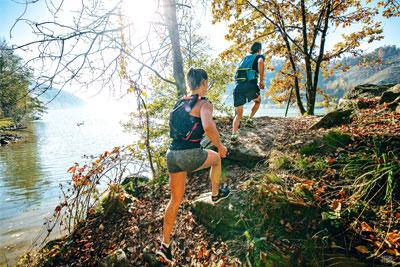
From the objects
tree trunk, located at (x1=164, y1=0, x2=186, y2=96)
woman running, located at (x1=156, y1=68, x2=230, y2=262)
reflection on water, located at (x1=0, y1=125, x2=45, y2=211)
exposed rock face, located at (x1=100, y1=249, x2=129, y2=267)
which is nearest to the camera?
woman running, located at (x1=156, y1=68, x2=230, y2=262)

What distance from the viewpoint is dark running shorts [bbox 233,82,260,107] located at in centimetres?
666

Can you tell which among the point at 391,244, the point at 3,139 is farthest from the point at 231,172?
the point at 3,139

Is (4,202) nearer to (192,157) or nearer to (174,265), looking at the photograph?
(174,265)

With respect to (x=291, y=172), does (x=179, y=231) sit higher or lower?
lower

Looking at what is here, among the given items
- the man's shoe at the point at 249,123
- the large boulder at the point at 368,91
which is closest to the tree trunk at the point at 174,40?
the man's shoe at the point at 249,123

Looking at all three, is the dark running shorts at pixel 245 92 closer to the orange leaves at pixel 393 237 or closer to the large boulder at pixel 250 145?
the large boulder at pixel 250 145

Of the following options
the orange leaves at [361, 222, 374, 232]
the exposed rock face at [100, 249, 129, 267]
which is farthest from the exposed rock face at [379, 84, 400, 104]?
the exposed rock face at [100, 249, 129, 267]

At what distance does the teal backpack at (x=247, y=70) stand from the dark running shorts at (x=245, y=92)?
0.15 meters

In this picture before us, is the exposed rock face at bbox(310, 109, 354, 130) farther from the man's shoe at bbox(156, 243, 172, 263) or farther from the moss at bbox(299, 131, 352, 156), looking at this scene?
the man's shoe at bbox(156, 243, 172, 263)

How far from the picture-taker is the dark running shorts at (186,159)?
3.61m

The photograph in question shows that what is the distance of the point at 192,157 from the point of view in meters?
3.62

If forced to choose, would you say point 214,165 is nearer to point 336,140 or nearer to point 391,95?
point 336,140

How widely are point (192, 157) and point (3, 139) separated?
149ft

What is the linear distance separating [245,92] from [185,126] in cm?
361
